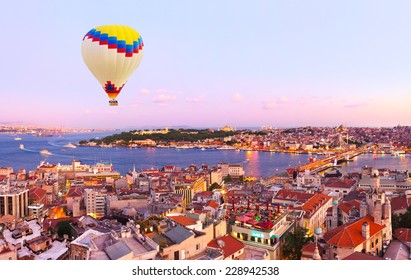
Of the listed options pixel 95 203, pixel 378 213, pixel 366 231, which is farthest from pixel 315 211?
pixel 95 203

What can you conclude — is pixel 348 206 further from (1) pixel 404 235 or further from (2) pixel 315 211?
(1) pixel 404 235

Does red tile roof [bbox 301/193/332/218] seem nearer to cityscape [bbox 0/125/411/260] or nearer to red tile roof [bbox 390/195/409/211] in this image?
cityscape [bbox 0/125/411/260]

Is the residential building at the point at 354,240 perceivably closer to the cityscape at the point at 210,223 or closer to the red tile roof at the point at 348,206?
the cityscape at the point at 210,223

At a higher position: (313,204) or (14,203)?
(313,204)

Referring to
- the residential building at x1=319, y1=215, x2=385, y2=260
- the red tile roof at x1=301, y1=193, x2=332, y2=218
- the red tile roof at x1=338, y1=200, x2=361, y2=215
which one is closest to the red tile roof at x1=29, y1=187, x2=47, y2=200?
the red tile roof at x1=301, y1=193, x2=332, y2=218

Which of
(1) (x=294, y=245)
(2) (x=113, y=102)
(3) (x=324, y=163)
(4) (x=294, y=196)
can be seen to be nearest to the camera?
(1) (x=294, y=245)

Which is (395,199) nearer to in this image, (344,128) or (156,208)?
(156,208)

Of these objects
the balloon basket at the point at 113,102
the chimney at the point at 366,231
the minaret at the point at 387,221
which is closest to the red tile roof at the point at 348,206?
the minaret at the point at 387,221
